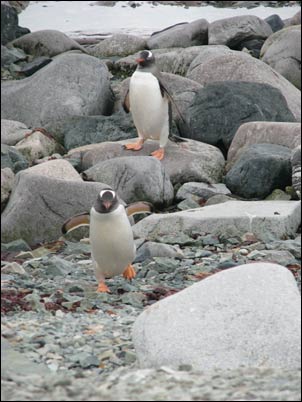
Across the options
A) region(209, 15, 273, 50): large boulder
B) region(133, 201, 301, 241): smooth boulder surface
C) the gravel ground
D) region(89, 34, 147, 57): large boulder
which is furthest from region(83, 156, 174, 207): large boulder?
region(89, 34, 147, 57): large boulder

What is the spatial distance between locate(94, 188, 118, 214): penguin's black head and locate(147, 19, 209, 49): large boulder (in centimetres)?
1023

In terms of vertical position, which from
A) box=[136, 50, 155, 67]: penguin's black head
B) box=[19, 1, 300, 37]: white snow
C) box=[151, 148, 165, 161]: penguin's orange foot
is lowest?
box=[19, 1, 300, 37]: white snow

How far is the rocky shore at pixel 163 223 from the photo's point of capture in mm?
4105

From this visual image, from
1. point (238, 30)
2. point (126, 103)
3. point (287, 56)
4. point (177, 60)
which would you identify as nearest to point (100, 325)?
point (126, 103)

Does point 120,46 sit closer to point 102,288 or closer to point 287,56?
point 287,56

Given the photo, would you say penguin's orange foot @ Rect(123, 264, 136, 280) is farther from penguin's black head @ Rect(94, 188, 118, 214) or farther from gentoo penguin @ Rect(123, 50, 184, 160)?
gentoo penguin @ Rect(123, 50, 184, 160)

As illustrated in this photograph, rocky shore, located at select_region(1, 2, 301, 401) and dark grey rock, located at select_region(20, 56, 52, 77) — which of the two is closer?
rocky shore, located at select_region(1, 2, 301, 401)

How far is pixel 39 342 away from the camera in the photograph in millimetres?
4652

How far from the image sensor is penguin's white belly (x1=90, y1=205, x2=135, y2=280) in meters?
6.66

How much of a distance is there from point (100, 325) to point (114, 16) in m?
16.0

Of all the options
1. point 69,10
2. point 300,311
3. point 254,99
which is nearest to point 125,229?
point 300,311

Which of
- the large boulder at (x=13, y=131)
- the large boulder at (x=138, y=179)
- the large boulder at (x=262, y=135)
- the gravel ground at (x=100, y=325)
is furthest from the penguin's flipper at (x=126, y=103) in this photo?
the gravel ground at (x=100, y=325)

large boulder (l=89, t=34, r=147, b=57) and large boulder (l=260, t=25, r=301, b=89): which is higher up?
large boulder (l=260, t=25, r=301, b=89)

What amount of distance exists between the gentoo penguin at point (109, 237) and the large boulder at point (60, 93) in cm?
571
